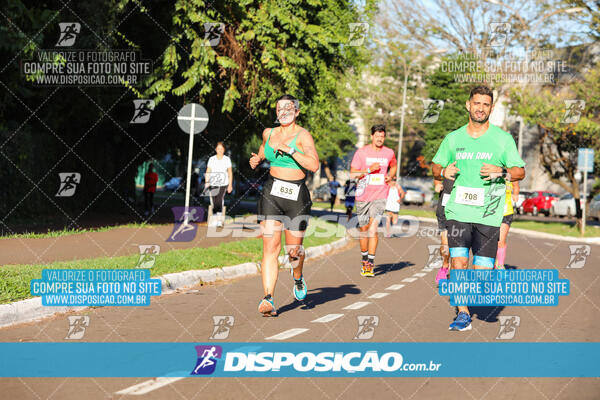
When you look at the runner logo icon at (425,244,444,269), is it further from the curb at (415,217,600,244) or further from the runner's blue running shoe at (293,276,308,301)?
the curb at (415,217,600,244)

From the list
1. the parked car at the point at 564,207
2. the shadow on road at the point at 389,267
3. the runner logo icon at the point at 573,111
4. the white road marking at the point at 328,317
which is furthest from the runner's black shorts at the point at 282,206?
the parked car at the point at 564,207

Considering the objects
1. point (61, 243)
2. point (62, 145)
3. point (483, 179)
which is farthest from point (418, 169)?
point (483, 179)

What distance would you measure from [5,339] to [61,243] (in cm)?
717

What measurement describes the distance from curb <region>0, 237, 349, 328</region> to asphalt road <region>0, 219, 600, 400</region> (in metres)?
0.19

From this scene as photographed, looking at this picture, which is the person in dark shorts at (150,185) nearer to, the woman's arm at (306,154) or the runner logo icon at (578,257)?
the runner logo icon at (578,257)

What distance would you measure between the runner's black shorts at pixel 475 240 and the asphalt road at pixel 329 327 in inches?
30.2

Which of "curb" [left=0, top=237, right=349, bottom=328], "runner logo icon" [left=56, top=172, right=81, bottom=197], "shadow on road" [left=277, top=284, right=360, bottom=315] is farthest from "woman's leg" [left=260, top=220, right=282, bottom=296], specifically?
"runner logo icon" [left=56, top=172, right=81, bottom=197]

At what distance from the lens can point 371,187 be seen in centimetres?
1267

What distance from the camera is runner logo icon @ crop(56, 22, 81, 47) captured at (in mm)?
17125

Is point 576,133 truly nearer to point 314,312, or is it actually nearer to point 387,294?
point 387,294

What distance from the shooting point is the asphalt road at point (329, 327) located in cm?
528

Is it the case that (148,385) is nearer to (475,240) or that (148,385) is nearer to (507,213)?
(475,240)

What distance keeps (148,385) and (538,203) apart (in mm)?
47347

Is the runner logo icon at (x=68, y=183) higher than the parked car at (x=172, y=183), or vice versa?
the runner logo icon at (x=68, y=183)
